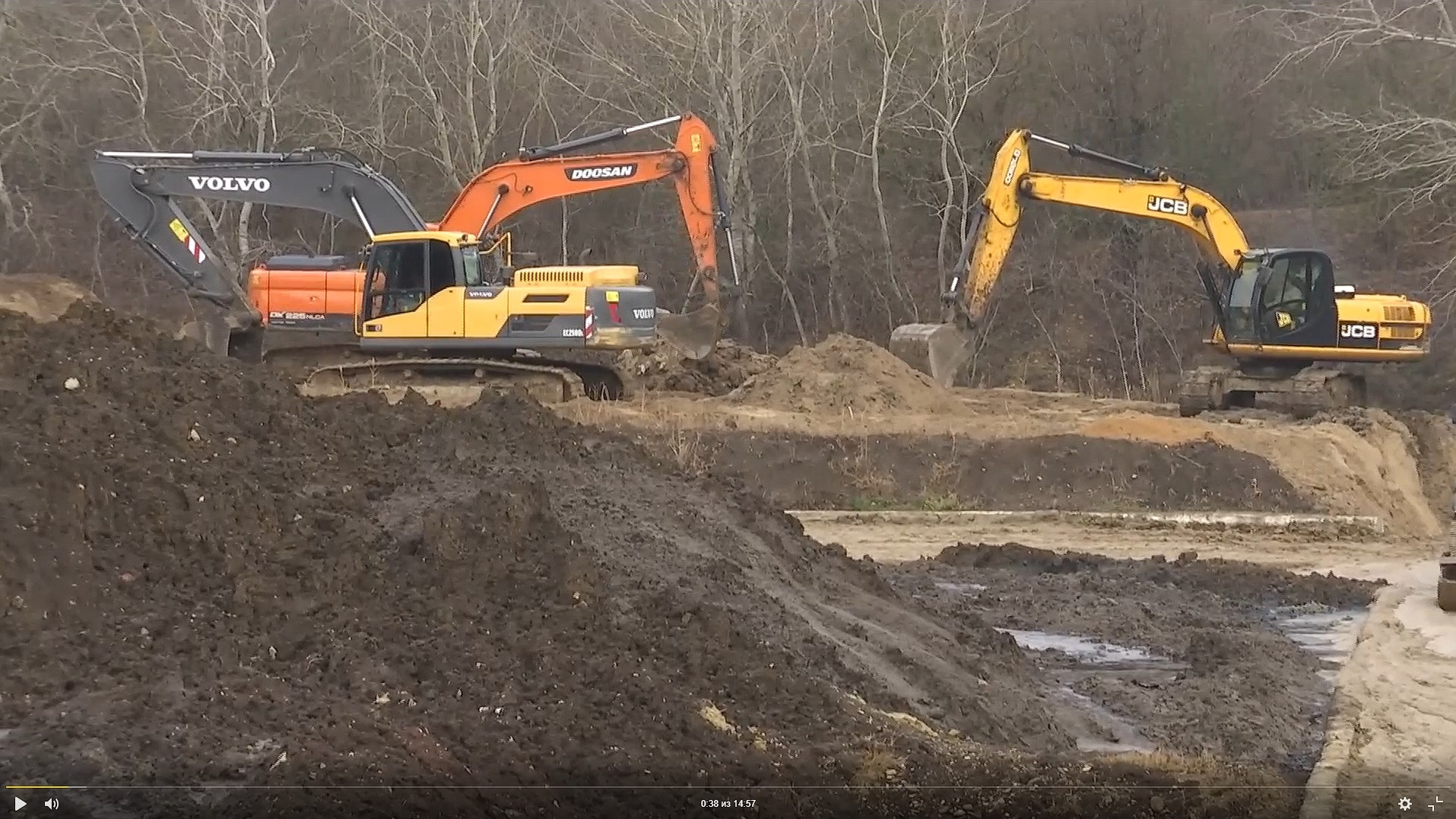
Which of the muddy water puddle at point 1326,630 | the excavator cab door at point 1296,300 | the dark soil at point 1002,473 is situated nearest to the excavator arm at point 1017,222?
the excavator cab door at point 1296,300

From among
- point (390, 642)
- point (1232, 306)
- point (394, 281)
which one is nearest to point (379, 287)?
point (394, 281)

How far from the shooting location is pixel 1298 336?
69.2 ft

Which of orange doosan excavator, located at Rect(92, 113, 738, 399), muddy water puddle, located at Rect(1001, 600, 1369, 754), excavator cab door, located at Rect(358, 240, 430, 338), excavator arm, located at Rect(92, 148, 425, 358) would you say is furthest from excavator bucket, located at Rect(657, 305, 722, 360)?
muddy water puddle, located at Rect(1001, 600, 1369, 754)

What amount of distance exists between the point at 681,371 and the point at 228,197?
646 centimetres

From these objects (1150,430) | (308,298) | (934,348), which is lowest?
(1150,430)

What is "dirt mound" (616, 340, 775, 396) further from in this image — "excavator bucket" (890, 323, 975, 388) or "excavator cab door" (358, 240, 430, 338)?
"excavator cab door" (358, 240, 430, 338)

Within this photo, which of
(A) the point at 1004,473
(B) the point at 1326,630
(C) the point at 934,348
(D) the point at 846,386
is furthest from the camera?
(C) the point at 934,348

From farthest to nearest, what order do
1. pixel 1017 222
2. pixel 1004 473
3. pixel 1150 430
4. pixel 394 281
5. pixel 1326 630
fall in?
pixel 1017 222 → pixel 394 281 → pixel 1150 430 → pixel 1004 473 → pixel 1326 630

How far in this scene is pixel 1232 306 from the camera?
2141 centimetres

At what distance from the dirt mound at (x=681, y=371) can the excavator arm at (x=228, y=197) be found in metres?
3.51

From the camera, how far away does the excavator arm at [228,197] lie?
19641 mm

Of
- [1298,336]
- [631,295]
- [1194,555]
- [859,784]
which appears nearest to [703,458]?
[631,295]

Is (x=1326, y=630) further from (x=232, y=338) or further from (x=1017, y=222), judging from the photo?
(x=232, y=338)

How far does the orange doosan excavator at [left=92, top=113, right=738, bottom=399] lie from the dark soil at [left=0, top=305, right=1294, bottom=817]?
10903 millimetres
